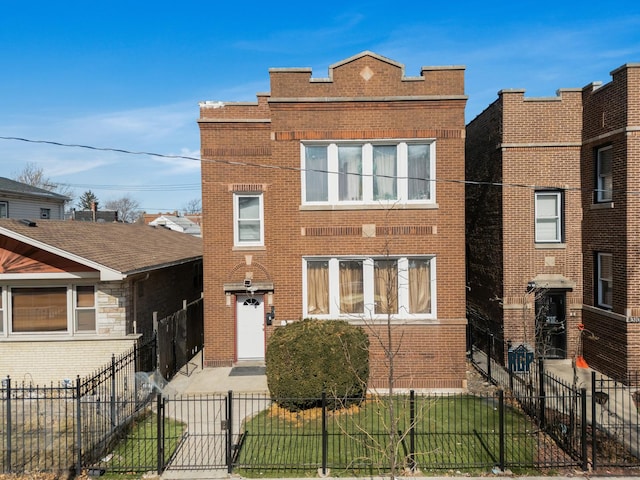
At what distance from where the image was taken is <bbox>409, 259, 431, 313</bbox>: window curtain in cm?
1131

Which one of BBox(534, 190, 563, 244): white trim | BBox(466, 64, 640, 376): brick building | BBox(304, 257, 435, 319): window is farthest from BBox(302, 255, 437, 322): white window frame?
BBox(534, 190, 563, 244): white trim

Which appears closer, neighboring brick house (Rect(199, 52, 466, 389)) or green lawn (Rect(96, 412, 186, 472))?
green lawn (Rect(96, 412, 186, 472))

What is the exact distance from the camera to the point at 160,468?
7.36m

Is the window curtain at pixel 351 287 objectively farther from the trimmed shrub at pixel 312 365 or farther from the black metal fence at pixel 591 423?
the black metal fence at pixel 591 423

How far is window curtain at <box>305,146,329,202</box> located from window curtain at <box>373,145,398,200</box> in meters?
1.33

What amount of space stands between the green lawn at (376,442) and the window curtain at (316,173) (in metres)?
5.36

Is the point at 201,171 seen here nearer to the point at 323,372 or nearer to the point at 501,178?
the point at 323,372

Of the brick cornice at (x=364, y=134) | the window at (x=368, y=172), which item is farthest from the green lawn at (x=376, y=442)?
the brick cornice at (x=364, y=134)

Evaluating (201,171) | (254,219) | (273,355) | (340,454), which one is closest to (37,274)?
(201,171)

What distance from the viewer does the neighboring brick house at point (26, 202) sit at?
2650cm

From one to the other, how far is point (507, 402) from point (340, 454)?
15.9ft

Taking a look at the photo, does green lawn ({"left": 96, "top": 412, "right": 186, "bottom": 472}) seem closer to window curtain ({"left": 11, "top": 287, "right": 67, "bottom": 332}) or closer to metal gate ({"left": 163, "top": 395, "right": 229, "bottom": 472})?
metal gate ({"left": 163, "top": 395, "right": 229, "bottom": 472})

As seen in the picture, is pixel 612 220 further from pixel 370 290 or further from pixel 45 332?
pixel 45 332

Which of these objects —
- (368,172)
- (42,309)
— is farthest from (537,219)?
(42,309)
